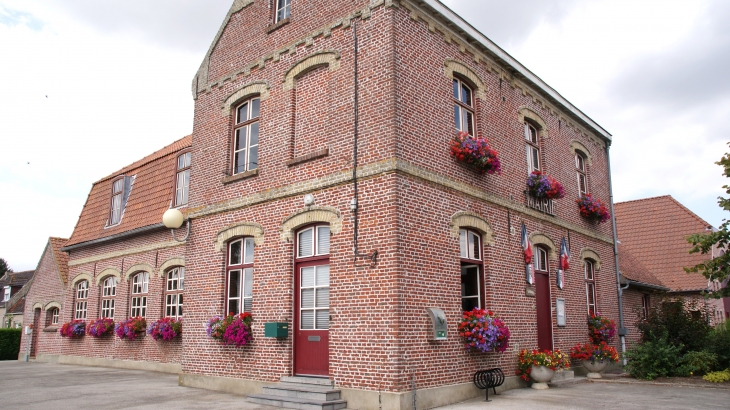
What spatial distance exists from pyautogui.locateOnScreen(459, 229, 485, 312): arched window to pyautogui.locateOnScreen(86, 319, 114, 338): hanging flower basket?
40.8 ft

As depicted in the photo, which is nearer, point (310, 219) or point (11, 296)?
point (310, 219)

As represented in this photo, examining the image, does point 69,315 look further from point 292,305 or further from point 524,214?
point 524,214

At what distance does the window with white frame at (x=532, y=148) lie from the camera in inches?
559

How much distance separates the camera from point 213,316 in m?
12.1

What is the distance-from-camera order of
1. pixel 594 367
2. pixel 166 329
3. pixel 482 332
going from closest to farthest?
pixel 482 332, pixel 594 367, pixel 166 329

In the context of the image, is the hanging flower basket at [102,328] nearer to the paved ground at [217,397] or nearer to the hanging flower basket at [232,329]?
the paved ground at [217,397]

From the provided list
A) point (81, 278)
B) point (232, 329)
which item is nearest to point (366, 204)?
point (232, 329)

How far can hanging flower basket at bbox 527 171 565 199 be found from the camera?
13273 mm

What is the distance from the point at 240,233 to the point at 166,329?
5449 millimetres

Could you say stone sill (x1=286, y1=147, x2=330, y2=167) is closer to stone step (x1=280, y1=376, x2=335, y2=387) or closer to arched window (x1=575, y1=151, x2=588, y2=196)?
stone step (x1=280, y1=376, x2=335, y2=387)

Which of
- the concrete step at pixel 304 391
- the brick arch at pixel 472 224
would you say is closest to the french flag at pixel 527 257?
the brick arch at pixel 472 224

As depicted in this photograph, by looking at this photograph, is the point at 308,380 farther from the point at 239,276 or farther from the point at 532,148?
the point at 532,148

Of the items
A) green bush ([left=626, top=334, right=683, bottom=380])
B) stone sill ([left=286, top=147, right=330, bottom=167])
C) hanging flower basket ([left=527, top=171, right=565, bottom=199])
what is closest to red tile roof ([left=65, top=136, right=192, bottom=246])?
stone sill ([left=286, top=147, right=330, bottom=167])

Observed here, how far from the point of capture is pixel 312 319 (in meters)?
10.4
